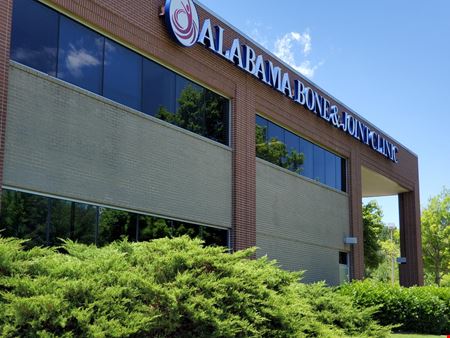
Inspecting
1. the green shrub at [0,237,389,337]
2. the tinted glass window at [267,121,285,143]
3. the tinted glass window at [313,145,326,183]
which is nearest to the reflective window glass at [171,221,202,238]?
the tinted glass window at [267,121,285,143]

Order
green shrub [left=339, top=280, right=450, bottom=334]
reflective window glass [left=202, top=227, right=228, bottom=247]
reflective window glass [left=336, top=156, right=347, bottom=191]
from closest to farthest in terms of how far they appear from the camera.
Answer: reflective window glass [left=202, top=227, right=228, bottom=247] < green shrub [left=339, top=280, right=450, bottom=334] < reflective window glass [left=336, top=156, right=347, bottom=191]

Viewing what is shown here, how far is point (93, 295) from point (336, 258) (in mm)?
20019

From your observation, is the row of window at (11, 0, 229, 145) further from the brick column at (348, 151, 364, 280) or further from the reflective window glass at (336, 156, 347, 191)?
the brick column at (348, 151, 364, 280)

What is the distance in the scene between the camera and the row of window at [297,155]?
21372 mm

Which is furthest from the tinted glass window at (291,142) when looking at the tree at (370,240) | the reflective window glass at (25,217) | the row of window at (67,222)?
the tree at (370,240)

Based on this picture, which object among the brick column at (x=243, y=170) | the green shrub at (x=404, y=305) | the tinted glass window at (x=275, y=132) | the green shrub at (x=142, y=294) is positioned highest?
the tinted glass window at (x=275, y=132)

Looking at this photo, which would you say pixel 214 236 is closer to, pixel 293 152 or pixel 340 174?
pixel 293 152

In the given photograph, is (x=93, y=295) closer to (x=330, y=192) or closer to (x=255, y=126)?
(x=255, y=126)

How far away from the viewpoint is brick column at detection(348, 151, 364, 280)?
88.8 ft

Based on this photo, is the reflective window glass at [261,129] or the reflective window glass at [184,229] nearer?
the reflective window glass at [184,229]

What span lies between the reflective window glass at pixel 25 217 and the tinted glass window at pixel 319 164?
14.2 metres

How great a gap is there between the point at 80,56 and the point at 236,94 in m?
6.59

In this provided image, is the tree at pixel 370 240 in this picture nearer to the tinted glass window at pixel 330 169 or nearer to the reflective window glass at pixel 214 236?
the tinted glass window at pixel 330 169

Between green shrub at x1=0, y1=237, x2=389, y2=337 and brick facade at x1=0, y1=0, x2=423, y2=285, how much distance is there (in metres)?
5.19
